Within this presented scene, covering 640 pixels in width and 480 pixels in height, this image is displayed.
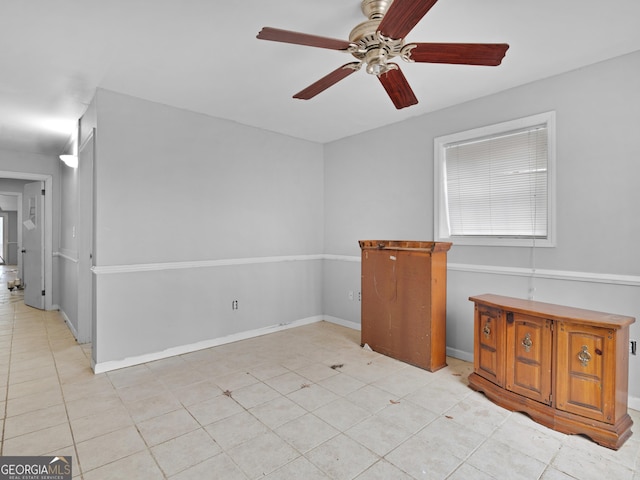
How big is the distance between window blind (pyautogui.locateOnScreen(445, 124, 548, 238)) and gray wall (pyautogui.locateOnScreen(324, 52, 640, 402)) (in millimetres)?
167

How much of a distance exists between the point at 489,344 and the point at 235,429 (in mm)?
2046

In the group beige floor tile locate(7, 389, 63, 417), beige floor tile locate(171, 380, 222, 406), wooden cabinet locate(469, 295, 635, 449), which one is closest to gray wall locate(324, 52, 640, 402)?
wooden cabinet locate(469, 295, 635, 449)

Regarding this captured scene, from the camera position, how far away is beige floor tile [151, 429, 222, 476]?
6.38ft

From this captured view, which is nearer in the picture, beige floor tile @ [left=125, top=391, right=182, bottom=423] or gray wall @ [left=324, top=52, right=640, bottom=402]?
beige floor tile @ [left=125, top=391, right=182, bottom=423]

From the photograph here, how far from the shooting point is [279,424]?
2371 millimetres

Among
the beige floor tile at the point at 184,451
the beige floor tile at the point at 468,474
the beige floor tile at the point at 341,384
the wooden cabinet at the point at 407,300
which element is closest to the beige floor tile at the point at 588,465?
the beige floor tile at the point at 468,474

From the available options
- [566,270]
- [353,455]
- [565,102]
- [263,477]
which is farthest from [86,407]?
[565,102]

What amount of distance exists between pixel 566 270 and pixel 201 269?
11.8 feet

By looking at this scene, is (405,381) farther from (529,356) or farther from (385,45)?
(385,45)

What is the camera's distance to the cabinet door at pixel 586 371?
2170mm

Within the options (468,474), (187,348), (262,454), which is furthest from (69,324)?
(468,474)

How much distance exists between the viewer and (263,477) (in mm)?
1855

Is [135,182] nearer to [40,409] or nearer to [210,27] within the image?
[210,27]

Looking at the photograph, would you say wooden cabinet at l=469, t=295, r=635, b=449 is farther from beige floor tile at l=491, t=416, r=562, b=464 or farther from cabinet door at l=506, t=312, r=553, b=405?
beige floor tile at l=491, t=416, r=562, b=464
